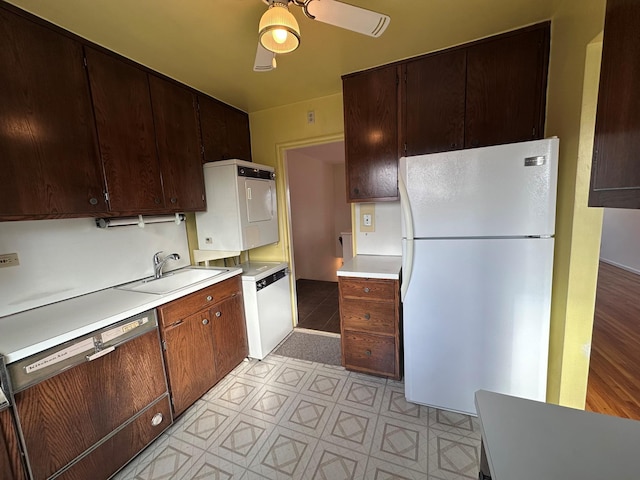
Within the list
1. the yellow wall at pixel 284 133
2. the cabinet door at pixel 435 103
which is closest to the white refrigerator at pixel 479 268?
the cabinet door at pixel 435 103

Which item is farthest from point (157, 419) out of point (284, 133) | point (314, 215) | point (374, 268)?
point (314, 215)

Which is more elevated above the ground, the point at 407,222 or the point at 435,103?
the point at 435,103

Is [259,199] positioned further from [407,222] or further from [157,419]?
[157,419]

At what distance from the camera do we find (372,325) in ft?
6.61

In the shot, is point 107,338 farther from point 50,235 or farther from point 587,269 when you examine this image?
point 587,269

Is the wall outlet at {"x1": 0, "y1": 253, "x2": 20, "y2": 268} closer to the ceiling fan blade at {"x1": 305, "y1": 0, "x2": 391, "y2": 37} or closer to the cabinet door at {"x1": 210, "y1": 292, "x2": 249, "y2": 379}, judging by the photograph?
the cabinet door at {"x1": 210, "y1": 292, "x2": 249, "y2": 379}

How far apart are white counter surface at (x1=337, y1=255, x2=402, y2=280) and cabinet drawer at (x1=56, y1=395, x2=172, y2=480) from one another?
1.46 metres

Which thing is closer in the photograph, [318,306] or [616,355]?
[616,355]

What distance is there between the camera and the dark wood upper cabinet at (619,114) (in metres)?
0.62

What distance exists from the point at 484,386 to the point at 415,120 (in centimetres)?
183

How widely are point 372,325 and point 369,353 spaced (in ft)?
0.81

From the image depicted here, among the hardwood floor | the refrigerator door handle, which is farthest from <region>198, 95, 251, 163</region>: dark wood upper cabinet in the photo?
the hardwood floor

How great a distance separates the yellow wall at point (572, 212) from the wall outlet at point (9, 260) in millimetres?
2950

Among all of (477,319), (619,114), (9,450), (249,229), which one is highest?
(619,114)
